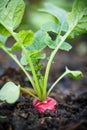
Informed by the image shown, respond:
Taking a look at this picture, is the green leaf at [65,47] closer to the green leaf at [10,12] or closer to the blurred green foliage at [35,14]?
the green leaf at [10,12]

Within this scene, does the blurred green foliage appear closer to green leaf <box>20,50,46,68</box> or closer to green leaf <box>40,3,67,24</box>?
green leaf <box>40,3,67,24</box>

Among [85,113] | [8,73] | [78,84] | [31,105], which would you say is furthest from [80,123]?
[78,84]

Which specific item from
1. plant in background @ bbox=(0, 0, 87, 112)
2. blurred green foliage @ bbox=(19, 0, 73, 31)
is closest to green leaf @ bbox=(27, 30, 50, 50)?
plant in background @ bbox=(0, 0, 87, 112)

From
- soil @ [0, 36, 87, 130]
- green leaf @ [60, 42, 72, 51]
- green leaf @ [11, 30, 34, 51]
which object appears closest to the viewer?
soil @ [0, 36, 87, 130]

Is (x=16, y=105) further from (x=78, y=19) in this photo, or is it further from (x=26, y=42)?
(x=78, y=19)

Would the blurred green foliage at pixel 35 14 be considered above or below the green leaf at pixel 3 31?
below

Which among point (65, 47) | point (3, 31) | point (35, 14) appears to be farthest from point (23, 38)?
point (35, 14)

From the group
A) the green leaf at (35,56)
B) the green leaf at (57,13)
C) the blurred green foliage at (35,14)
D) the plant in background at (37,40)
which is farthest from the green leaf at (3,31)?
the blurred green foliage at (35,14)

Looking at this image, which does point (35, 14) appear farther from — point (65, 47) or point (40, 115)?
point (40, 115)
